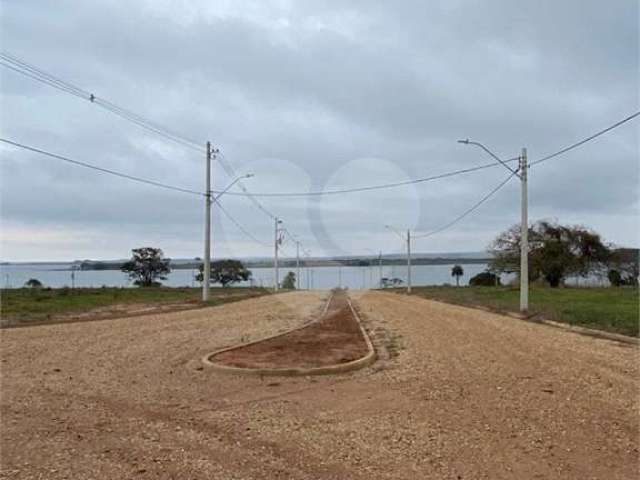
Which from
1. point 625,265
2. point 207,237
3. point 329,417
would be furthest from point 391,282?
point 329,417

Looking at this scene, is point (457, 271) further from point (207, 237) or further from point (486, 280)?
point (207, 237)

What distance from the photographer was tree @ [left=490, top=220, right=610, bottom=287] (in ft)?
216

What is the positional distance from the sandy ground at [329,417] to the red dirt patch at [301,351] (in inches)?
28.7

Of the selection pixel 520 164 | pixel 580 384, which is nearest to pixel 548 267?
pixel 520 164

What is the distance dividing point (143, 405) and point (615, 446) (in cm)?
578

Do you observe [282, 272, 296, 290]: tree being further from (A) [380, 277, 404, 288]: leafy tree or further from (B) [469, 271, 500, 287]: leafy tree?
(B) [469, 271, 500, 287]: leafy tree

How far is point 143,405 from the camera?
29.8ft

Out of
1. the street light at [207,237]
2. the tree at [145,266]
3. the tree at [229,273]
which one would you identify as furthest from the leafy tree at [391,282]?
the street light at [207,237]

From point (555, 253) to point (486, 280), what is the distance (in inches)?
759

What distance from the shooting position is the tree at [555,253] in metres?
65.8

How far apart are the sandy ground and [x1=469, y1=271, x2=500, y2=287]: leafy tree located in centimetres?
6687

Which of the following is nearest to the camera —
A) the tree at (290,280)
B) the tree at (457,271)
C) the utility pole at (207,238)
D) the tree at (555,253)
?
the utility pole at (207,238)

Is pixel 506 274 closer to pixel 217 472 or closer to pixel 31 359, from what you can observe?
pixel 31 359

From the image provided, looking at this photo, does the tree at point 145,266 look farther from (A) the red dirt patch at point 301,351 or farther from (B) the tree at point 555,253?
(A) the red dirt patch at point 301,351
